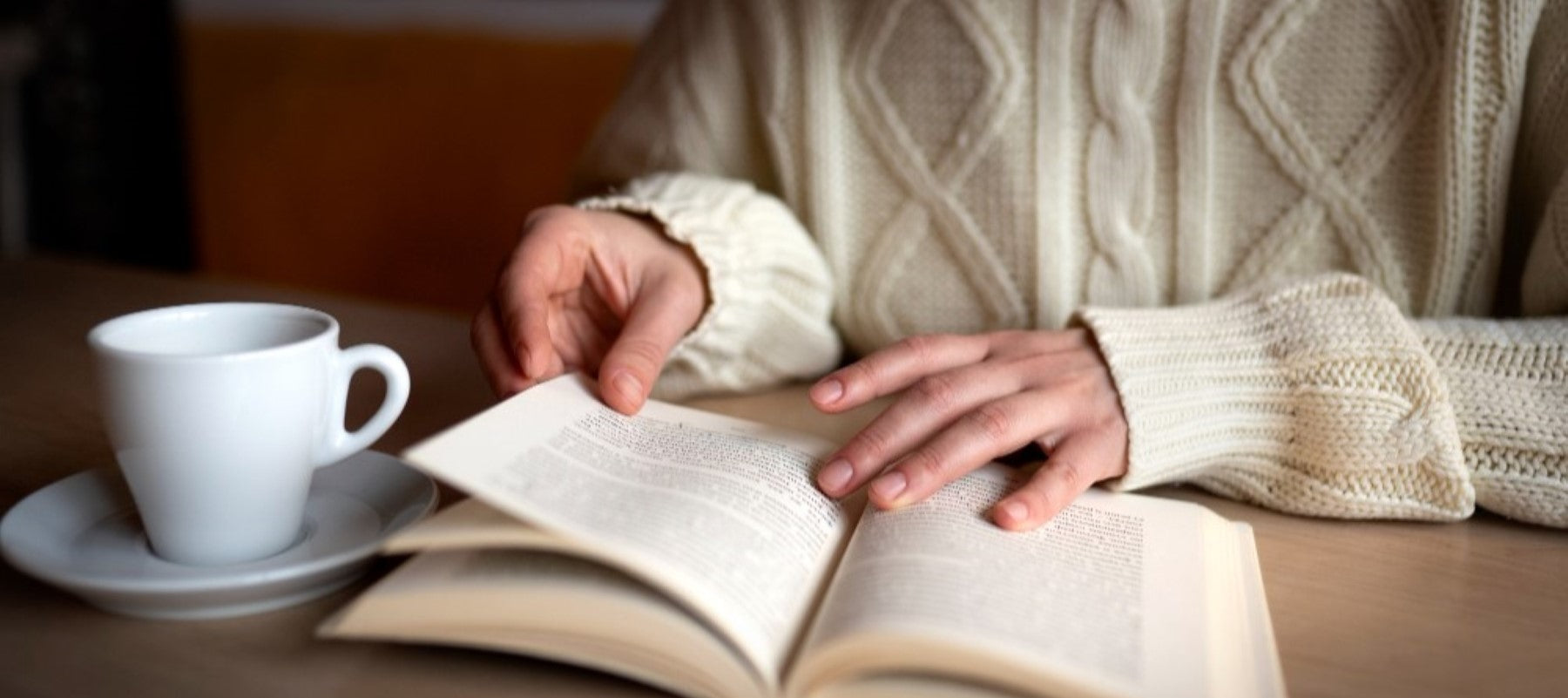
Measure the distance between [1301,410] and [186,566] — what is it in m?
0.58


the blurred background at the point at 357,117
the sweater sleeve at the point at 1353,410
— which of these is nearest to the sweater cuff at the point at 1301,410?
the sweater sleeve at the point at 1353,410

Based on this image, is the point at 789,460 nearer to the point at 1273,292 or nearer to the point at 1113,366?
the point at 1113,366

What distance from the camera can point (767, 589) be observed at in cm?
50

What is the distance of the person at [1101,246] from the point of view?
26.4 inches

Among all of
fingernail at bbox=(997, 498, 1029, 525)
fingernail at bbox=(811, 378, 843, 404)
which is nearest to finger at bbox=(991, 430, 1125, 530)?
fingernail at bbox=(997, 498, 1029, 525)

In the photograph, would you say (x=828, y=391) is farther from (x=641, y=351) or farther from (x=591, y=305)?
(x=591, y=305)

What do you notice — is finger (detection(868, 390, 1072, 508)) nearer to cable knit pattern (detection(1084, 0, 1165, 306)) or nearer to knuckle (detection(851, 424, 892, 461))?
knuckle (detection(851, 424, 892, 461))

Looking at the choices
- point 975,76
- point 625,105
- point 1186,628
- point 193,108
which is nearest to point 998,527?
point 1186,628

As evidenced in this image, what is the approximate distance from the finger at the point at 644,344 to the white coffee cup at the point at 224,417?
0.12 meters

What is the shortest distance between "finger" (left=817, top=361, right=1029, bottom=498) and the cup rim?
0.81ft

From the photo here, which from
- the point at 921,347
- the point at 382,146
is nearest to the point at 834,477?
the point at 921,347

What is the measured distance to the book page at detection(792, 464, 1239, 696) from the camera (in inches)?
17.9

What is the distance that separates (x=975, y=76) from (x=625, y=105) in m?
0.31

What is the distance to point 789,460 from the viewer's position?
0.62 meters
